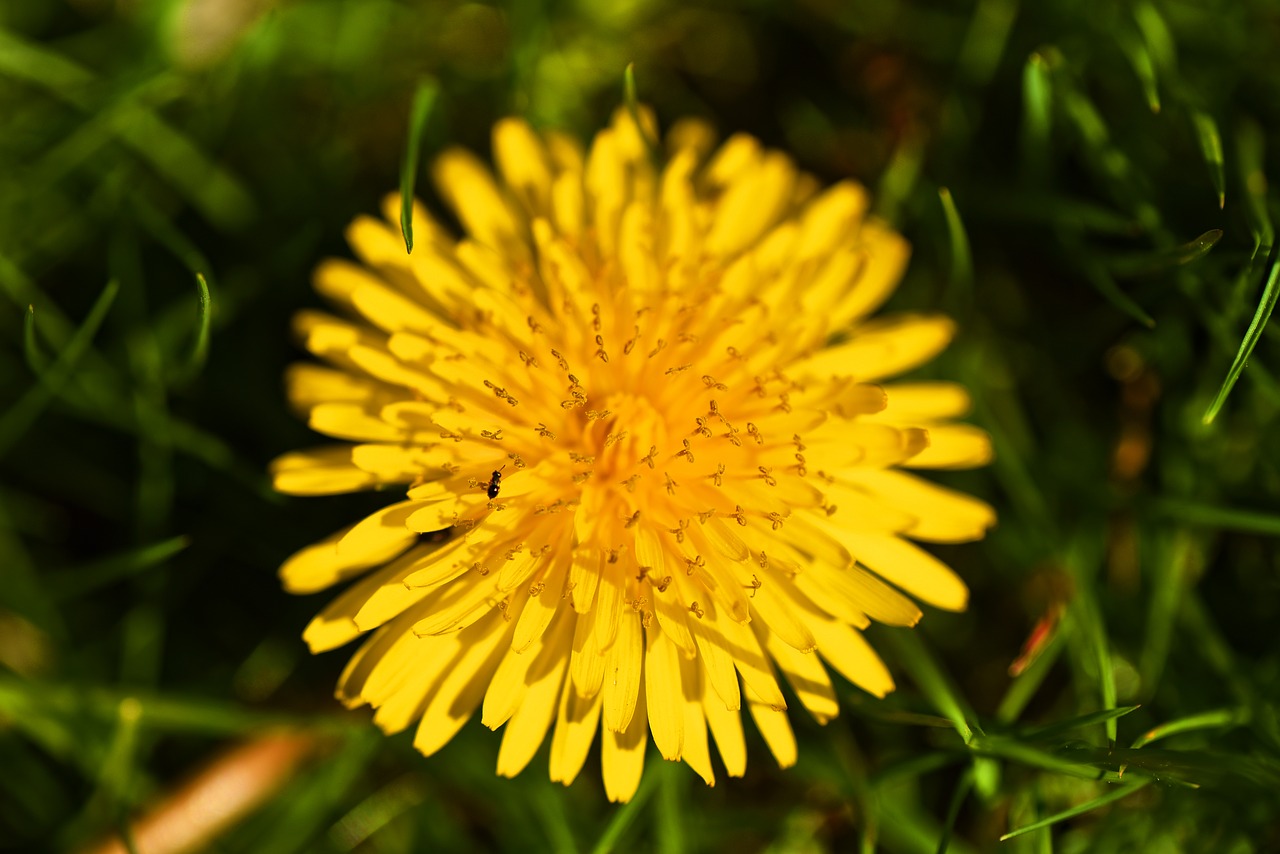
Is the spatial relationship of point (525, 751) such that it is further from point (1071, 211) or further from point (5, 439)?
point (1071, 211)

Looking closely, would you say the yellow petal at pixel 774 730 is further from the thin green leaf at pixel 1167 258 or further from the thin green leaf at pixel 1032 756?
the thin green leaf at pixel 1167 258

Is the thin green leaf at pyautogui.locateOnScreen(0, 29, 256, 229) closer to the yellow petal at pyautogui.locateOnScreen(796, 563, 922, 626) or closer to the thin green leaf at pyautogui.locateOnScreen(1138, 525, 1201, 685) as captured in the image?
the yellow petal at pyautogui.locateOnScreen(796, 563, 922, 626)

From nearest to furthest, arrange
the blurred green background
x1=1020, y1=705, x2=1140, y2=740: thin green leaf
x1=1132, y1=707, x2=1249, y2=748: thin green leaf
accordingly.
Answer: x1=1020, y1=705, x2=1140, y2=740: thin green leaf → x1=1132, y1=707, x2=1249, y2=748: thin green leaf → the blurred green background

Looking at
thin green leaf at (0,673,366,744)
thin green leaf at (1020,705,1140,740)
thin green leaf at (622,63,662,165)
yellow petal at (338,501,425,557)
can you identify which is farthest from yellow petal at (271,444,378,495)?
thin green leaf at (1020,705,1140,740)

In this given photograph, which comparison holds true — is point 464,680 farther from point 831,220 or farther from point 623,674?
point 831,220

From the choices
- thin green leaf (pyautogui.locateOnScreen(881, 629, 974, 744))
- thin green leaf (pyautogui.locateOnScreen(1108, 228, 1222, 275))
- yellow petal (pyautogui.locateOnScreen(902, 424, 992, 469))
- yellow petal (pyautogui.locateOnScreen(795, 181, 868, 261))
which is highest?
yellow petal (pyautogui.locateOnScreen(795, 181, 868, 261))

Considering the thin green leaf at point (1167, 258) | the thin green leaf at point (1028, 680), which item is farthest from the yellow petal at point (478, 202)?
the thin green leaf at point (1028, 680)

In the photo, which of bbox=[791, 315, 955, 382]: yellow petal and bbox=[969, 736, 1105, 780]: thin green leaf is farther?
bbox=[791, 315, 955, 382]: yellow petal
